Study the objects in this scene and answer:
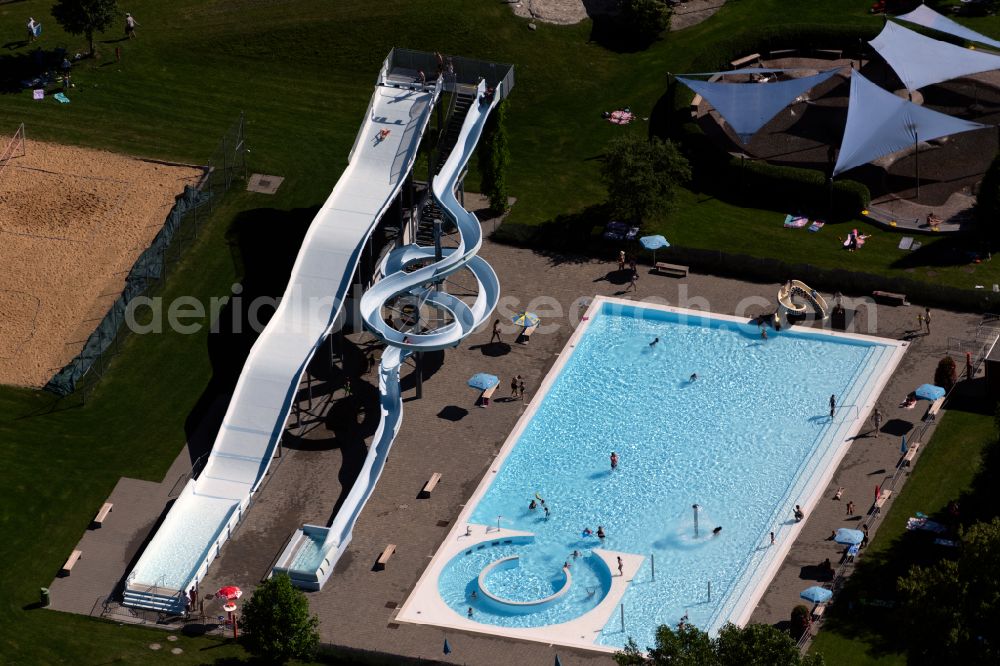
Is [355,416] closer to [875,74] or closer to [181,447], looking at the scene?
[181,447]

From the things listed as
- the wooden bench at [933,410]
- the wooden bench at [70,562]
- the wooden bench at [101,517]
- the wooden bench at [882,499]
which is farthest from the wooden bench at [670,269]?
the wooden bench at [70,562]

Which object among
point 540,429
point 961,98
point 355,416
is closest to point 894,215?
point 961,98

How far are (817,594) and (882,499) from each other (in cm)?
914

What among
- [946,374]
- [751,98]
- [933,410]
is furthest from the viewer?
[751,98]

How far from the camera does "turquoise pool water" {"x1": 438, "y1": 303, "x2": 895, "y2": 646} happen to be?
95938mm

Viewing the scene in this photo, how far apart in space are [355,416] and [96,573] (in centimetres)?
1711

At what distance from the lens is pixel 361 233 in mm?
109625

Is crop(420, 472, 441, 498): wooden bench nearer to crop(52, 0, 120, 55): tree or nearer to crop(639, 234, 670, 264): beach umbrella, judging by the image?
crop(639, 234, 670, 264): beach umbrella

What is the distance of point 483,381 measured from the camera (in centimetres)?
10756

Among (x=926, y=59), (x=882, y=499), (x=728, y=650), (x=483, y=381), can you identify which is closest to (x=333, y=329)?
(x=483, y=381)

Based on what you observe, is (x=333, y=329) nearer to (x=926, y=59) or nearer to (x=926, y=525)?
(x=926, y=525)

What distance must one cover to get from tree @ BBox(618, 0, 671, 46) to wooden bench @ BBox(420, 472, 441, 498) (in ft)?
145

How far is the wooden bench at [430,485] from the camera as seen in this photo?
332 ft

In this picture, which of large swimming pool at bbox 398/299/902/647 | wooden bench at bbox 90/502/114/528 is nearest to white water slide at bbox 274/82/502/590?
large swimming pool at bbox 398/299/902/647
